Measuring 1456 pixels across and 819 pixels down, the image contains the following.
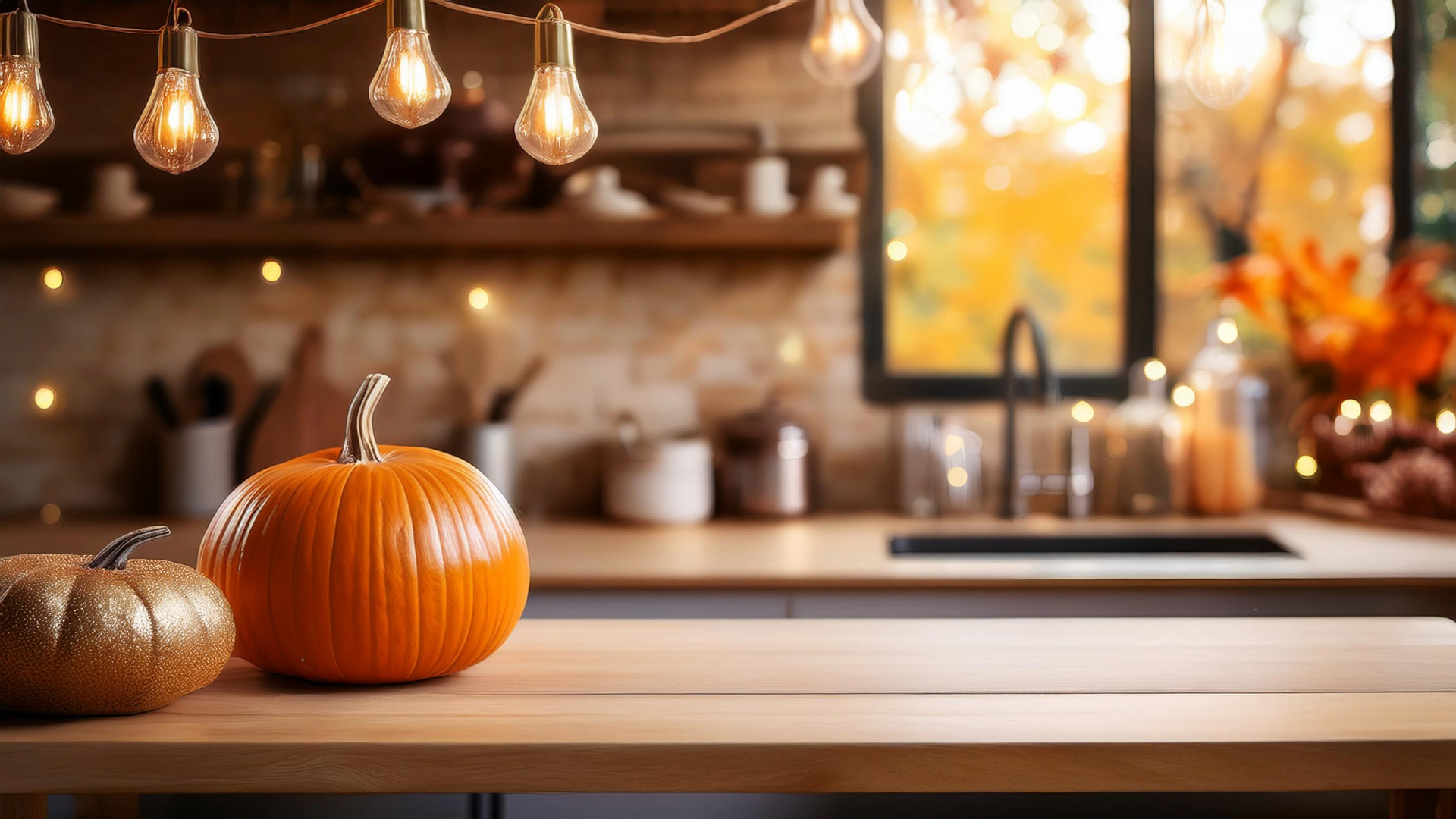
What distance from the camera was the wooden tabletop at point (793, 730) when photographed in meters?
0.87

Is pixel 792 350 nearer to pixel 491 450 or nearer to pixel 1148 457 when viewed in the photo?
pixel 491 450

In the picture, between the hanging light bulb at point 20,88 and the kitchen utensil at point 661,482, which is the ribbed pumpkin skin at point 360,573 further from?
the kitchen utensil at point 661,482

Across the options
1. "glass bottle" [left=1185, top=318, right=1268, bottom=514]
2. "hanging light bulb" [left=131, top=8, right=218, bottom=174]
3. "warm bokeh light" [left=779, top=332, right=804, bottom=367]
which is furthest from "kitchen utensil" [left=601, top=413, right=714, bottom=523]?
"hanging light bulb" [left=131, top=8, right=218, bottom=174]

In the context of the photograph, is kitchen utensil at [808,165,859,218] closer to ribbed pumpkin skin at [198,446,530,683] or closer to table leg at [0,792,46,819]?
ribbed pumpkin skin at [198,446,530,683]

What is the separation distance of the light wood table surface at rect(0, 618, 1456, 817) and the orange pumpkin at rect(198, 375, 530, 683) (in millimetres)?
37

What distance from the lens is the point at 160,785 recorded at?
87 cm

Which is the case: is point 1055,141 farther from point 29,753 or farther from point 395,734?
point 29,753

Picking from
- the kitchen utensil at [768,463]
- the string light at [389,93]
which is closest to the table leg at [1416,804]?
the string light at [389,93]

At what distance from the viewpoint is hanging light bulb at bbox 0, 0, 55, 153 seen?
1.14 meters

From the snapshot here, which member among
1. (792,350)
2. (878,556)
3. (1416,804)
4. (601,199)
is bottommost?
(1416,804)

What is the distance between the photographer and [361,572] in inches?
39.3

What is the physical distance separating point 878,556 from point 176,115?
4.53 feet

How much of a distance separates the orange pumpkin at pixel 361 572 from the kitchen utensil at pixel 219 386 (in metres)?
1.59

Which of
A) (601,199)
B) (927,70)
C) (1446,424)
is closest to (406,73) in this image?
(927,70)
